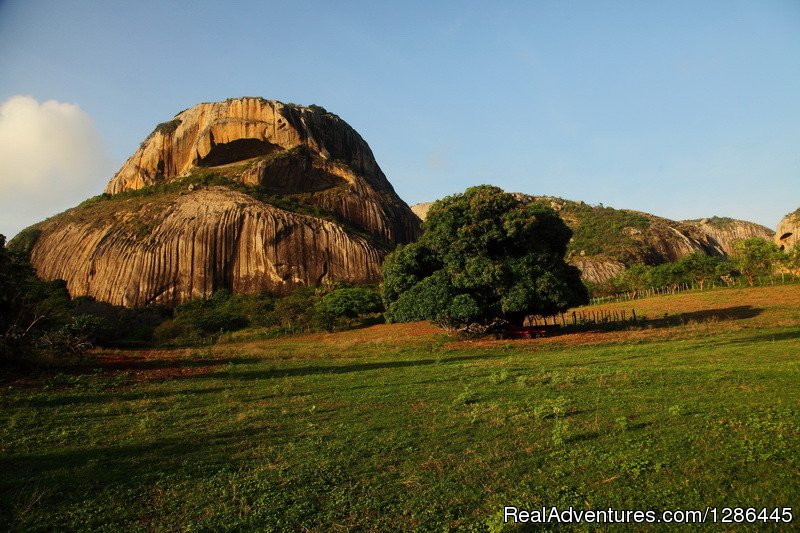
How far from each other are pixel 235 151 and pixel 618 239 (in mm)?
90267

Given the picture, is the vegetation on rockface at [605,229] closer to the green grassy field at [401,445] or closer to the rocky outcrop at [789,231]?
the rocky outcrop at [789,231]

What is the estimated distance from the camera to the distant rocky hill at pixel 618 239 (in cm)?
10594

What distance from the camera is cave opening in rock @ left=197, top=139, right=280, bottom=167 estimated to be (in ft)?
266

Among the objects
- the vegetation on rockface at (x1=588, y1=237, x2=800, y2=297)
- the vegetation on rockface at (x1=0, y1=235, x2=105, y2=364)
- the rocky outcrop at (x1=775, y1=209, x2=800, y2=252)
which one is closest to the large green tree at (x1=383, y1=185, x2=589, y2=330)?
the vegetation on rockface at (x1=0, y1=235, x2=105, y2=364)

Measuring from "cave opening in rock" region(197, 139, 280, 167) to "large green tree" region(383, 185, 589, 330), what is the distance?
57.7 metres

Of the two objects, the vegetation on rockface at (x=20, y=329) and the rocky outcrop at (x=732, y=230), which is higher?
the rocky outcrop at (x=732, y=230)

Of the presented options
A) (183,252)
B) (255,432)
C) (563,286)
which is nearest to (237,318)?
(183,252)

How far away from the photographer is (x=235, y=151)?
271ft

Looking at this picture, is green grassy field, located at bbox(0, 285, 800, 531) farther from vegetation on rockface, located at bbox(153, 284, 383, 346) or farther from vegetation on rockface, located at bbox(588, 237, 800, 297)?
vegetation on rockface, located at bbox(588, 237, 800, 297)

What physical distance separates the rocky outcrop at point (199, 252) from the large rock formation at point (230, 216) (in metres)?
0.14

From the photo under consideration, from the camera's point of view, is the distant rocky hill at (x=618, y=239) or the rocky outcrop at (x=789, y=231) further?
the distant rocky hill at (x=618, y=239)

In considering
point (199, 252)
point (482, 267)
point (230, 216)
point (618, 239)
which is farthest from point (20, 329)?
point (618, 239)

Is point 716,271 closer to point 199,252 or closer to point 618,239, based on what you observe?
point 618,239

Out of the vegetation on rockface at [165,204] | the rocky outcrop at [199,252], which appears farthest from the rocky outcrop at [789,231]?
the rocky outcrop at [199,252]
